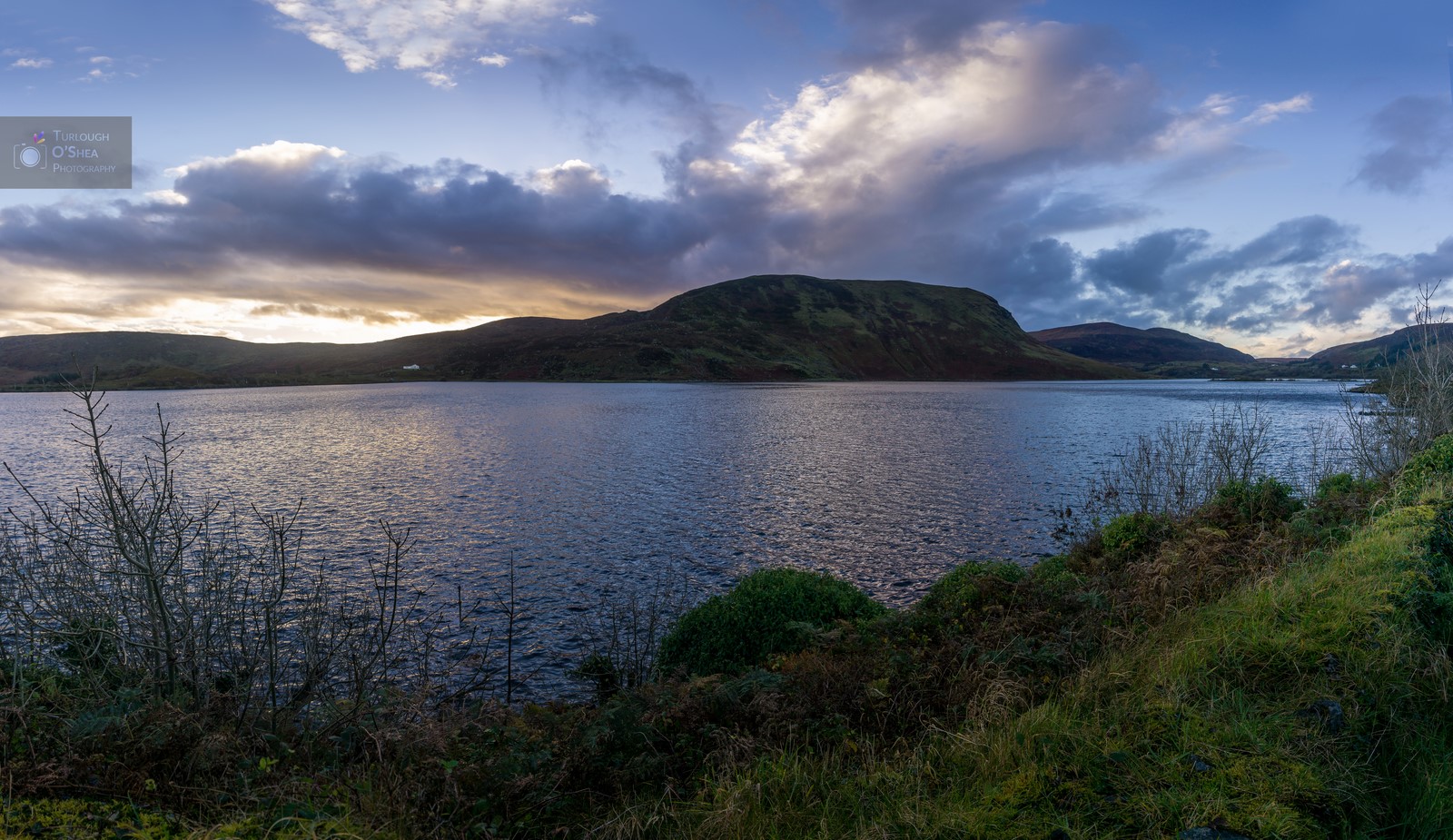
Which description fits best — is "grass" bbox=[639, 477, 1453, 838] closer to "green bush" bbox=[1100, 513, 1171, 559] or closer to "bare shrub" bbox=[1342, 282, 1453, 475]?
"green bush" bbox=[1100, 513, 1171, 559]

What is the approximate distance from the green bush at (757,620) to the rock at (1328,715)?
709 centimetres

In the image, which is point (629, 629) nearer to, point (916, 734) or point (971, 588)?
point (971, 588)

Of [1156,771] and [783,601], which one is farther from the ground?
[1156,771]

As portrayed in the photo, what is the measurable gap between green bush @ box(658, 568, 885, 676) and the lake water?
500cm

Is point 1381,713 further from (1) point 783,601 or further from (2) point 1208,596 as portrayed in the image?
(1) point 783,601

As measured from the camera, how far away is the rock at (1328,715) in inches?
237

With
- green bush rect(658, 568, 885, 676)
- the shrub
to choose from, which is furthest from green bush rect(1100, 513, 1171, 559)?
green bush rect(658, 568, 885, 676)

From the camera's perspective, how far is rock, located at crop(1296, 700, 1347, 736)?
19.8 ft

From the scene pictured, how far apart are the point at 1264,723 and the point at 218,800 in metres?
9.54

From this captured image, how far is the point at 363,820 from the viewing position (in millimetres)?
5398

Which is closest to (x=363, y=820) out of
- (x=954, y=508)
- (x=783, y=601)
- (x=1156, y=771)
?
(x=1156, y=771)

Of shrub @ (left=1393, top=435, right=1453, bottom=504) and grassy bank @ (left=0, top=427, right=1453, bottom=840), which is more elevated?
shrub @ (left=1393, top=435, right=1453, bottom=504)

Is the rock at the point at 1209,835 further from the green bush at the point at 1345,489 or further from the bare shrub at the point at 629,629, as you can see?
the green bush at the point at 1345,489

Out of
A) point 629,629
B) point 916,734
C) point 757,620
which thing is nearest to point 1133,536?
point 757,620
